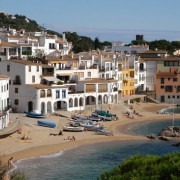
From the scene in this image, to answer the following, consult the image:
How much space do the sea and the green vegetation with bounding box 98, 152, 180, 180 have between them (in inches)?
616

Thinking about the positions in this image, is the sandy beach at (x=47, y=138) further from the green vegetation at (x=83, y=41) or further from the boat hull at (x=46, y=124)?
the green vegetation at (x=83, y=41)

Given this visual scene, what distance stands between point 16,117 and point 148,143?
49.7 ft

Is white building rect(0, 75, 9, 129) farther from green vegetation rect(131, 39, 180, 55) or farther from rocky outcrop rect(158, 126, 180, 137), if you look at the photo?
green vegetation rect(131, 39, 180, 55)

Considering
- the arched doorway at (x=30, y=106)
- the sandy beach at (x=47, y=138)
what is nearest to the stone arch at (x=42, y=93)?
the arched doorway at (x=30, y=106)

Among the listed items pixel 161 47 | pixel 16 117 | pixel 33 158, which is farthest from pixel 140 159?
pixel 161 47

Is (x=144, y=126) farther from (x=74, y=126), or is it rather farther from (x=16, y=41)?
(x=16, y=41)

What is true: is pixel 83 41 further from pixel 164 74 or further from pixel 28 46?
pixel 28 46

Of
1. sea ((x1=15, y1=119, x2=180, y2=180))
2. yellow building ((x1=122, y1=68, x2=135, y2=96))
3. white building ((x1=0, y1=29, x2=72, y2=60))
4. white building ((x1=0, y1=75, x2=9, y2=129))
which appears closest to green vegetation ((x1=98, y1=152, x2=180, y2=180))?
sea ((x1=15, y1=119, x2=180, y2=180))

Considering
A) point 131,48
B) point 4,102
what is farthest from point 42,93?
point 131,48

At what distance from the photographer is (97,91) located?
72438 millimetres

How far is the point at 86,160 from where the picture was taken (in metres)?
43.0

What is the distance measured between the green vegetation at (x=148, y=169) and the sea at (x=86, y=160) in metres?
15.6

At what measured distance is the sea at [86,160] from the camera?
3788cm

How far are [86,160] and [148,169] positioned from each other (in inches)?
909
